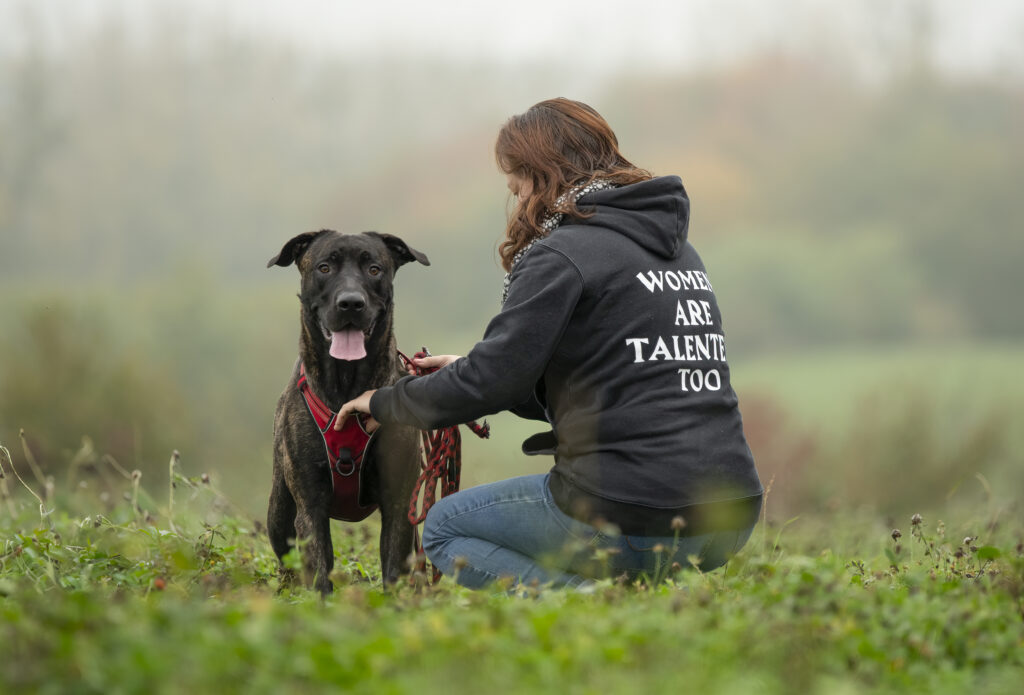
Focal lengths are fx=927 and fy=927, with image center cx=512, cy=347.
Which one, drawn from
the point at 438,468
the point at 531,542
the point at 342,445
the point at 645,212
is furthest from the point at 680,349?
the point at 342,445

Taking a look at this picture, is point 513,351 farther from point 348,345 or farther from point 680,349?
point 348,345

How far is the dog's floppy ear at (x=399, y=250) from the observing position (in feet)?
15.1

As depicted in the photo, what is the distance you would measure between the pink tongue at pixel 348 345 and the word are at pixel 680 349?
1.37m

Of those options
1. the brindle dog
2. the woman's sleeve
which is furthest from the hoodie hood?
the brindle dog

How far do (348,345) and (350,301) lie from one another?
0.21m

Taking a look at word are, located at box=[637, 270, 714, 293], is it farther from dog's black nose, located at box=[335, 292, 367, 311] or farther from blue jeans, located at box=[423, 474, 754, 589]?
dog's black nose, located at box=[335, 292, 367, 311]

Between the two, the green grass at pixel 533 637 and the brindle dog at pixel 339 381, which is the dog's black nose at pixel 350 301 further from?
the green grass at pixel 533 637

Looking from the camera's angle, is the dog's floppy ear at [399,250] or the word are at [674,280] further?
the dog's floppy ear at [399,250]

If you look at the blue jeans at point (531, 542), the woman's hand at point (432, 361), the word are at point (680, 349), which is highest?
the word are at point (680, 349)

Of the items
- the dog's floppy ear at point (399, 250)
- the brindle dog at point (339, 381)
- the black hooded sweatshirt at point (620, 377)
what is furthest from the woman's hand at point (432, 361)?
the black hooded sweatshirt at point (620, 377)

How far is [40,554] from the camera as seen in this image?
12.7 feet

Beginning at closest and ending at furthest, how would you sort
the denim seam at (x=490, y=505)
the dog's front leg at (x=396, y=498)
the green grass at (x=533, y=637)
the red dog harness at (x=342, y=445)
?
1. the green grass at (x=533, y=637)
2. the denim seam at (x=490, y=505)
3. the red dog harness at (x=342, y=445)
4. the dog's front leg at (x=396, y=498)

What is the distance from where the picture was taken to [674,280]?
12.0 ft

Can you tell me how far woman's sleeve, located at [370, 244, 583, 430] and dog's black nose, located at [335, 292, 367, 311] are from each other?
0.72m
